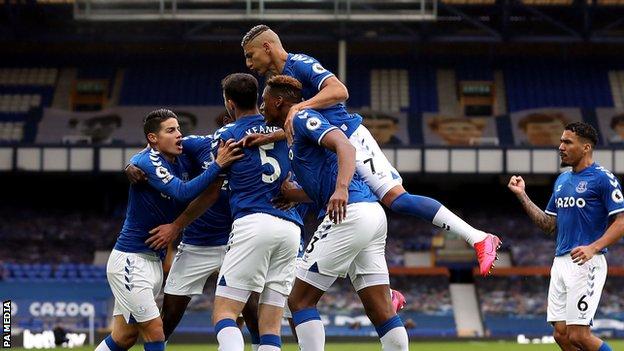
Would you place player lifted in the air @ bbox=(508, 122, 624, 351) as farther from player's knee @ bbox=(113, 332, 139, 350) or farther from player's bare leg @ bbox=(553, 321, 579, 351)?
player's knee @ bbox=(113, 332, 139, 350)

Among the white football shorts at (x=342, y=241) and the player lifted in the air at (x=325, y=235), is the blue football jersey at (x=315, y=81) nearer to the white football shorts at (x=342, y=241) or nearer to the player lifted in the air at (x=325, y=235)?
the player lifted in the air at (x=325, y=235)

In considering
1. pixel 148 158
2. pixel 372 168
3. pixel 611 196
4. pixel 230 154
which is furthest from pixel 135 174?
pixel 611 196

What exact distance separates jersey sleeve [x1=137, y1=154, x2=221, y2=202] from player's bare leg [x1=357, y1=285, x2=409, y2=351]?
1.50m

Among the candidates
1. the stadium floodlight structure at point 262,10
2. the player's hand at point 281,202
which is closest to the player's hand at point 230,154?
the player's hand at point 281,202

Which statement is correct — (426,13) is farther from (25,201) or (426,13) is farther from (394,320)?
(394,320)

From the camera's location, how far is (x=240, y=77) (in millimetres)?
9086

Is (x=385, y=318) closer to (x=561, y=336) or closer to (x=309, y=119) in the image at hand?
(x=309, y=119)

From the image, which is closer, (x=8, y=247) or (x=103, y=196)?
(x=8, y=247)

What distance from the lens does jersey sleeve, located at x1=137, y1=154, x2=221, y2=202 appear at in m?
9.23

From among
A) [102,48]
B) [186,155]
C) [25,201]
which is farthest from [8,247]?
[186,155]

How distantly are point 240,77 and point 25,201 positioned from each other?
3432cm

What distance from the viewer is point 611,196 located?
34.8ft

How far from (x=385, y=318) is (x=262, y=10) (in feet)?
86.7

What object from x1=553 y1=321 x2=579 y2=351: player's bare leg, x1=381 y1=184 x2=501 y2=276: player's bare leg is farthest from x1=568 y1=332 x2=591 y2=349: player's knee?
x1=381 y1=184 x2=501 y2=276: player's bare leg
